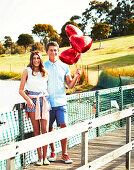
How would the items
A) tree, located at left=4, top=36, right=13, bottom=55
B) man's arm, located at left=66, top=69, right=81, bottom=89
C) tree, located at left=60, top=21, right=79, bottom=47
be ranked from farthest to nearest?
tree, located at left=4, top=36, right=13, bottom=55 → tree, located at left=60, top=21, right=79, bottom=47 → man's arm, located at left=66, top=69, right=81, bottom=89

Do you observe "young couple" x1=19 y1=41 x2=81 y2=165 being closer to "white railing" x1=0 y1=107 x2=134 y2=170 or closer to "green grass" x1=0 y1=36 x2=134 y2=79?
"white railing" x1=0 y1=107 x2=134 y2=170

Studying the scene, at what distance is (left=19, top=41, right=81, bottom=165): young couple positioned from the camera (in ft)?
10.4

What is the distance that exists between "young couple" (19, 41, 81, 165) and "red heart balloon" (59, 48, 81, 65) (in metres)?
0.06

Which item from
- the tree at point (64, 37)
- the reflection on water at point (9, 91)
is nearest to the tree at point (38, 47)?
the tree at point (64, 37)

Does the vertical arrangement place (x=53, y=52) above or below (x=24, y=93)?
above

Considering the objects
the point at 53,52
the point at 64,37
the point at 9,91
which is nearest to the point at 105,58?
the point at 64,37

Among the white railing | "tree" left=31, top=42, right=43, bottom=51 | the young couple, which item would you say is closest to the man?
the young couple

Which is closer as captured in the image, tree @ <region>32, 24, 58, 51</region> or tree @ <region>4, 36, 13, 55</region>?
tree @ <region>32, 24, 58, 51</region>

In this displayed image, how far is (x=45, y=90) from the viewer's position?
10.6 ft

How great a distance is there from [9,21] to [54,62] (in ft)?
176

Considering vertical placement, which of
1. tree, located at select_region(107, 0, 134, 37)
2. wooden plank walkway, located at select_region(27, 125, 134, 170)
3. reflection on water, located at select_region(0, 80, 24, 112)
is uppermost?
tree, located at select_region(107, 0, 134, 37)

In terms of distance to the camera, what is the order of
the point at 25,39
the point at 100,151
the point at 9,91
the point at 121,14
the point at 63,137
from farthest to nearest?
the point at 25,39, the point at 121,14, the point at 9,91, the point at 100,151, the point at 63,137

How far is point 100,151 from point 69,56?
4.99 ft

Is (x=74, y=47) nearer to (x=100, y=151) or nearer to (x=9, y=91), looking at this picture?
(x=100, y=151)
